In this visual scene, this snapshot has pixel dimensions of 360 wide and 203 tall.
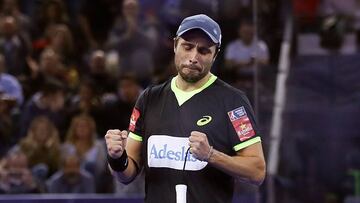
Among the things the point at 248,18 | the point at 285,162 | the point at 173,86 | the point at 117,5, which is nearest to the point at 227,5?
the point at 248,18

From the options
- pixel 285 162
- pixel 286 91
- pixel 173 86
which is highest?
pixel 173 86

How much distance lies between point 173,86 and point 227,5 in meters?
3.55

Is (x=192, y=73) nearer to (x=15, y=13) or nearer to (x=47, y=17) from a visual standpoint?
(x=15, y=13)

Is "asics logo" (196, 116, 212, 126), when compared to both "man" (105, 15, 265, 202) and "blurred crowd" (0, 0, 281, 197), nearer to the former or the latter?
"man" (105, 15, 265, 202)

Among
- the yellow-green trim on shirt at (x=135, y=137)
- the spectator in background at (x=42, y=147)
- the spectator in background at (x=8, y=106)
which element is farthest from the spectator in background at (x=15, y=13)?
the yellow-green trim on shirt at (x=135, y=137)

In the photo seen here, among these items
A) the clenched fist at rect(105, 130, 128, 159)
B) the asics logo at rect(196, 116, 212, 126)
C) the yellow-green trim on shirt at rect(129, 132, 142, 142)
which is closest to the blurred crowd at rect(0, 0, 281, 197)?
the yellow-green trim on shirt at rect(129, 132, 142, 142)

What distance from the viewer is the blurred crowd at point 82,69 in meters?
7.89

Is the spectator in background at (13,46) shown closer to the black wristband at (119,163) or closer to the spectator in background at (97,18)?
the spectator in background at (97,18)

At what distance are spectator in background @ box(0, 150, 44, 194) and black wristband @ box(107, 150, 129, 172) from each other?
12.6 feet

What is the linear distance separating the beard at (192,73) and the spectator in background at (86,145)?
407 cm

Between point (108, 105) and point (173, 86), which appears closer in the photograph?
point (173, 86)

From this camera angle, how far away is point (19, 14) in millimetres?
10219

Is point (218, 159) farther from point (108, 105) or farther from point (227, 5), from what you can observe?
point (108, 105)

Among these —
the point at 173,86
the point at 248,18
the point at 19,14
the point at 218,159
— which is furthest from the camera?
the point at 19,14
